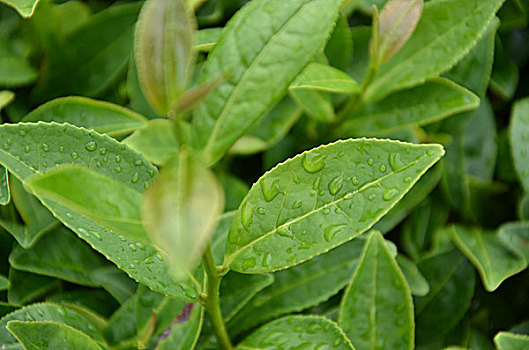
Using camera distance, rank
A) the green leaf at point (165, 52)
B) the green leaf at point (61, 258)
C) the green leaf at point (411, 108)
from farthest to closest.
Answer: the green leaf at point (411, 108)
the green leaf at point (61, 258)
the green leaf at point (165, 52)

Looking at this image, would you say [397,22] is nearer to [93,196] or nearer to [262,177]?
[262,177]

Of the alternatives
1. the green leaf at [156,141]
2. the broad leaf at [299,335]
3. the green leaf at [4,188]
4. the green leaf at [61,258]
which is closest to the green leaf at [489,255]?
the broad leaf at [299,335]

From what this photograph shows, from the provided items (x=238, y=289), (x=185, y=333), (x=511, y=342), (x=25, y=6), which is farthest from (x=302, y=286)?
(x=25, y=6)

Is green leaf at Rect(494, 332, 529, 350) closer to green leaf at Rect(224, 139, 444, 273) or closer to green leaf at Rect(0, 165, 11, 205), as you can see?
green leaf at Rect(224, 139, 444, 273)

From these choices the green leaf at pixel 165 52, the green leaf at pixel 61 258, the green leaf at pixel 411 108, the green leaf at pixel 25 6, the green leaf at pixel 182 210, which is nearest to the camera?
the green leaf at pixel 182 210

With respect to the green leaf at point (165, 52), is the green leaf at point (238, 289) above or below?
below

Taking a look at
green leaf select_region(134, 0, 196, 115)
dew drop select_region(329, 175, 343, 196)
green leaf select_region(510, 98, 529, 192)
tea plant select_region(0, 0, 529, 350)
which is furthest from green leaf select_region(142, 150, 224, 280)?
green leaf select_region(510, 98, 529, 192)

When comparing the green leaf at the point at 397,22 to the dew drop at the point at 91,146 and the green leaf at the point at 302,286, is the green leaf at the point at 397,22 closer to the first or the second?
the green leaf at the point at 302,286
